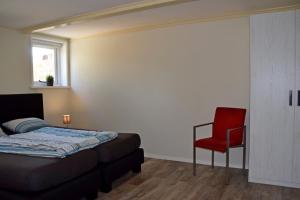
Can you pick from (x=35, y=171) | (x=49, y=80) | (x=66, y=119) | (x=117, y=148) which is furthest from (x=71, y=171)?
(x=49, y=80)

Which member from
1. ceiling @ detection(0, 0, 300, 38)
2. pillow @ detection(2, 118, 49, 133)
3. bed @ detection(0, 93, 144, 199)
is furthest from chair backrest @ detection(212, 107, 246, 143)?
pillow @ detection(2, 118, 49, 133)

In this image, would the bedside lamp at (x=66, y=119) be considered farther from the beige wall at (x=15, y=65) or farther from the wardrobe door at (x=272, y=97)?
the wardrobe door at (x=272, y=97)

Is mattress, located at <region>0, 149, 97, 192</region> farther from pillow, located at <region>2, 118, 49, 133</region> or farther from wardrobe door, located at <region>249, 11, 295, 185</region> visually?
wardrobe door, located at <region>249, 11, 295, 185</region>

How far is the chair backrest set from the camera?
3.57 m

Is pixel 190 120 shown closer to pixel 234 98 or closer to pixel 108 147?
pixel 234 98

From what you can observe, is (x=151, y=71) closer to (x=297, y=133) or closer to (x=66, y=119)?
(x=66, y=119)

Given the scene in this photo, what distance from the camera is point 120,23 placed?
14.0ft

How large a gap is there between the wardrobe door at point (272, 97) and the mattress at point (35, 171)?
7.05 ft

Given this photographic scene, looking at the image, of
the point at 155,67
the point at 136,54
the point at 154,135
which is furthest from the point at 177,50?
the point at 154,135

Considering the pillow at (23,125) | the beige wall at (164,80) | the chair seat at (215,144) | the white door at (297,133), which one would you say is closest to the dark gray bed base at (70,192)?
the chair seat at (215,144)

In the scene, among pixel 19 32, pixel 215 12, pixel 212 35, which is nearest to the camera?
pixel 215 12

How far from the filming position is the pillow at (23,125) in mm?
3862

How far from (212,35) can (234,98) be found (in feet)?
3.28

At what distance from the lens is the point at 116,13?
3.52 meters
